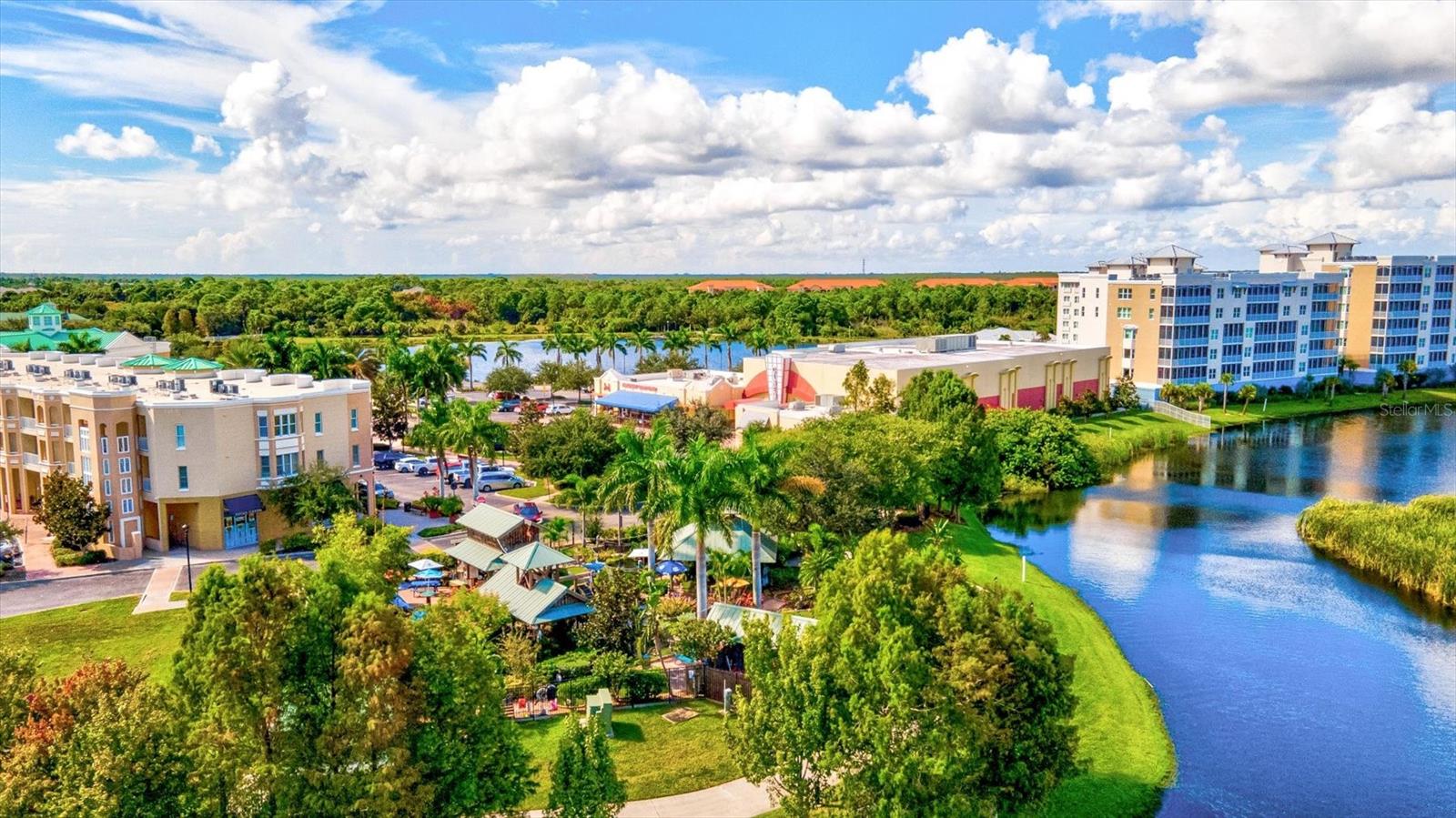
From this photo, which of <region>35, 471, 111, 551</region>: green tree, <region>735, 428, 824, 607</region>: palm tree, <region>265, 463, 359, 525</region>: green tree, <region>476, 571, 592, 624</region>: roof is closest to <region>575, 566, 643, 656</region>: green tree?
<region>476, 571, 592, 624</region>: roof

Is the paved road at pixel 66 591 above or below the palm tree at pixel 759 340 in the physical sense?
below

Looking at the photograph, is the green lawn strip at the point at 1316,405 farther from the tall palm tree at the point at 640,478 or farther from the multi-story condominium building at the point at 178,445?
the multi-story condominium building at the point at 178,445

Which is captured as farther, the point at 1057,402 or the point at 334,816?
the point at 1057,402

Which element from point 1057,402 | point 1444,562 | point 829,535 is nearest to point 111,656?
point 829,535

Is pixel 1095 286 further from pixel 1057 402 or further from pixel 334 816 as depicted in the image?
pixel 334 816

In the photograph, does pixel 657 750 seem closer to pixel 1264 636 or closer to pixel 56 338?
pixel 1264 636

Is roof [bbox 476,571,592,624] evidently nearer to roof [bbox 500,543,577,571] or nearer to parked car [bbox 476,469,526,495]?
roof [bbox 500,543,577,571]

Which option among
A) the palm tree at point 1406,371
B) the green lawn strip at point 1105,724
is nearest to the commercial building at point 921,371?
the green lawn strip at point 1105,724

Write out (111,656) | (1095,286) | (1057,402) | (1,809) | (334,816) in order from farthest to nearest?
(1095,286)
(1057,402)
(111,656)
(334,816)
(1,809)
